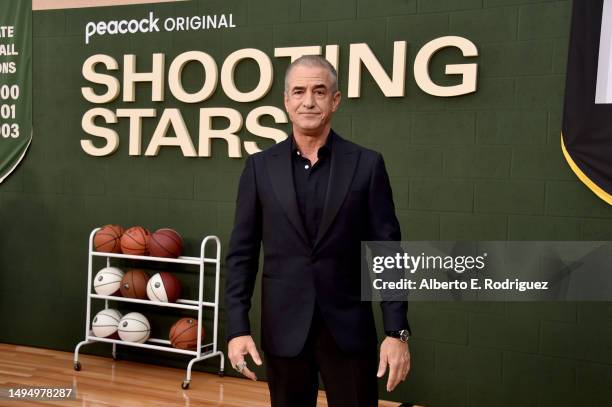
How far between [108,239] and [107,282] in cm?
27

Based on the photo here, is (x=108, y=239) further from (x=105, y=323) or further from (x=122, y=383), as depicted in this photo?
(x=122, y=383)

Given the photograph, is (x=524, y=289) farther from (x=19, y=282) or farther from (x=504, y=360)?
(x=19, y=282)

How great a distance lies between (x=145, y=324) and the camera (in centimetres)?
439

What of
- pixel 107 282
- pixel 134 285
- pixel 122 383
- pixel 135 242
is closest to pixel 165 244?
pixel 135 242

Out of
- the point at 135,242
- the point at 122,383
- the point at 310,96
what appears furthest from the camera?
the point at 135,242

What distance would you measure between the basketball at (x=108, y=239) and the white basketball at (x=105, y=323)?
40 centimetres

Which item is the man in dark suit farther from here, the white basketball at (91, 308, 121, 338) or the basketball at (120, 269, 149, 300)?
the white basketball at (91, 308, 121, 338)

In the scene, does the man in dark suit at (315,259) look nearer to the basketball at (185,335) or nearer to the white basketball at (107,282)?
the basketball at (185,335)

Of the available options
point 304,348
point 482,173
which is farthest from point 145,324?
point 304,348

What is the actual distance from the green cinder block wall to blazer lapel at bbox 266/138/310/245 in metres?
2.13

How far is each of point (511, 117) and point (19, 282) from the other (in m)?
3.56

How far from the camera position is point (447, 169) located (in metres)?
3.88

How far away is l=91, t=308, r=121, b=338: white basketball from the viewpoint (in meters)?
4.42

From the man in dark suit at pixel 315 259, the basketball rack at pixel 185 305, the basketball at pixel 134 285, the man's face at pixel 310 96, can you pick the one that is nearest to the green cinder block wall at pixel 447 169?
the basketball rack at pixel 185 305
